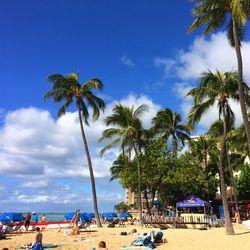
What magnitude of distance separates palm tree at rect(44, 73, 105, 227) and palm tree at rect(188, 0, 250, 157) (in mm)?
13275

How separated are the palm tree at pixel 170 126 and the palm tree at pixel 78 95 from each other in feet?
29.4

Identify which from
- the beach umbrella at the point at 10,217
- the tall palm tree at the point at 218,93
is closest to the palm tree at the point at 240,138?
the tall palm tree at the point at 218,93

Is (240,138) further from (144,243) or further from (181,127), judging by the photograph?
(144,243)

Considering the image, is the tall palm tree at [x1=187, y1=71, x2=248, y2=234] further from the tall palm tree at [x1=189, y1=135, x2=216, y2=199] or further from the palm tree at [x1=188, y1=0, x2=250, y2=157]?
the tall palm tree at [x1=189, y1=135, x2=216, y2=199]

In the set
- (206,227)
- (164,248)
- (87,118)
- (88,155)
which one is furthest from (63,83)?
(164,248)

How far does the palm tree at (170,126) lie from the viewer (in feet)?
125

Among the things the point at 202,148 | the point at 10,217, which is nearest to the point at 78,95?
the point at 10,217

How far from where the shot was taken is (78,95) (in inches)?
1200

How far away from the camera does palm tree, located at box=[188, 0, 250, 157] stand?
659 inches

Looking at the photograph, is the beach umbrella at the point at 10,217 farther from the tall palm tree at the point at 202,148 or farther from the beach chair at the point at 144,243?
the tall palm tree at the point at 202,148

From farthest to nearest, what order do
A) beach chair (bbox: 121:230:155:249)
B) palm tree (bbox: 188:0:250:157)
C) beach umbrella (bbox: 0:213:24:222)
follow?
beach umbrella (bbox: 0:213:24:222) → palm tree (bbox: 188:0:250:157) → beach chair (bbox: 121:230:155:249)

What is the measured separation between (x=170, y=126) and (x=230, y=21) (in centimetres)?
2028

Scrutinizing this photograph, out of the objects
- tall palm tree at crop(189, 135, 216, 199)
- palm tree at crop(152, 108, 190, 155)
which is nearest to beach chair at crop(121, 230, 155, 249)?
palm tree at crop(152, 108, 190, 155)

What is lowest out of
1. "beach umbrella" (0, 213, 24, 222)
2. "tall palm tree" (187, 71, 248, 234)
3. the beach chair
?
the beach chair
